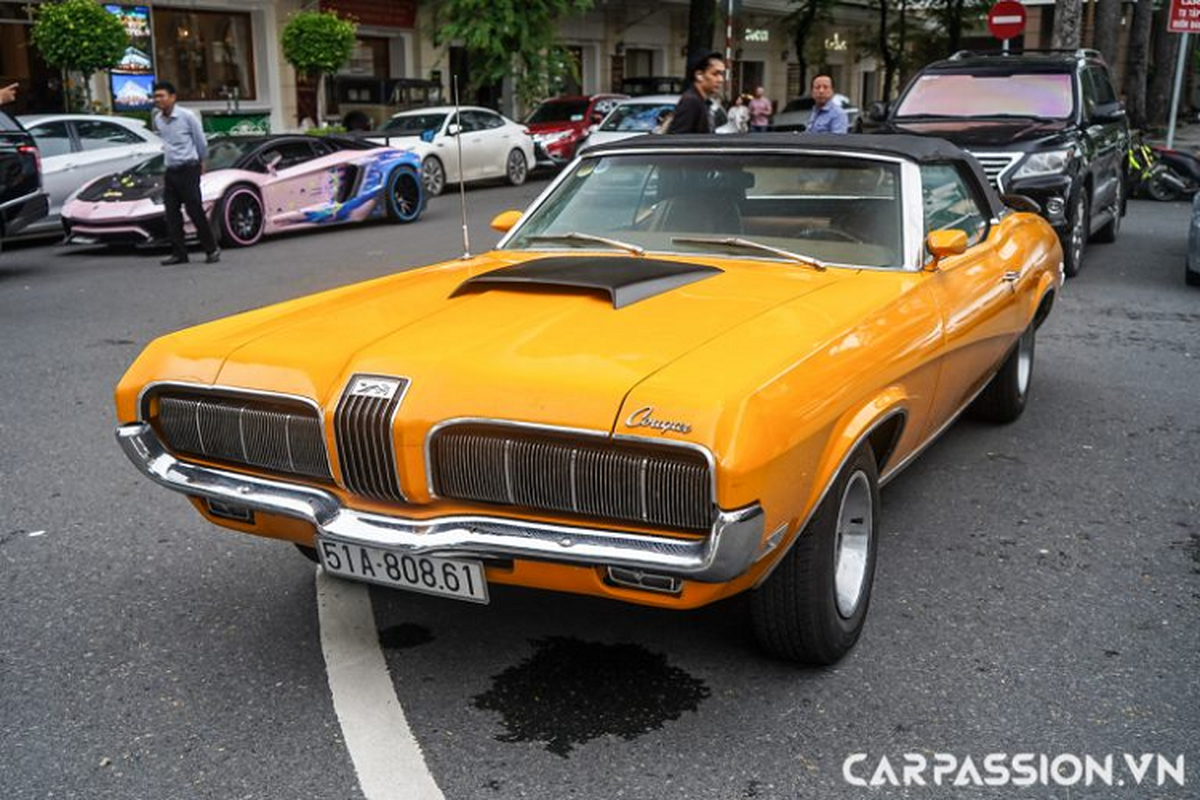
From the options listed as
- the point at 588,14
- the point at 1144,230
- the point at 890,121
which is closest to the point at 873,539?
the point at 890,121

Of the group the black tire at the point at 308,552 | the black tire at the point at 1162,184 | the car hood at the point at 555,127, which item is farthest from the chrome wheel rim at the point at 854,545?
the car hood at the point at 555,127

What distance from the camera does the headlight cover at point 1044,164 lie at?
987 cm

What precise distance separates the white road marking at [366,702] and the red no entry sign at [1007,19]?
16.5 metres

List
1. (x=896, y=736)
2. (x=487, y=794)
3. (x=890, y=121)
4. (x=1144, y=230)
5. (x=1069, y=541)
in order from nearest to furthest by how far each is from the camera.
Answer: (x=487, y=794) < (x=896, y=736) < (x=1069, y=541) < (x=890, y=121) < (x=1144, y=230)

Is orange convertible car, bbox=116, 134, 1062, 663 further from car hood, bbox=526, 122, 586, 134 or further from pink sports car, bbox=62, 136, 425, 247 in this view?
car hood, bbox=526, 122, 586, 134

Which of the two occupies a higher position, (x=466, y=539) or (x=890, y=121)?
(x=890, y=121)

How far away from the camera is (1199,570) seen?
4152 mm

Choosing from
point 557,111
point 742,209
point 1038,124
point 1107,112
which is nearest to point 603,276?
point 742,209

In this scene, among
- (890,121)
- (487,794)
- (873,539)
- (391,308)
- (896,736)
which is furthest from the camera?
(890,121)

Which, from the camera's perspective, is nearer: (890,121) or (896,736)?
(896,736)

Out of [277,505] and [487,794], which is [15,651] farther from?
[487,794]

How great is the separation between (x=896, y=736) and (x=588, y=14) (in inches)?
1311

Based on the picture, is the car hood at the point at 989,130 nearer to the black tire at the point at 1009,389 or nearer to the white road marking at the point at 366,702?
the black tire at the point at 1009,389

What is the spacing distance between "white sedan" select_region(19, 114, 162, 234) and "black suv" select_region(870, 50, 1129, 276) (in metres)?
8.88
